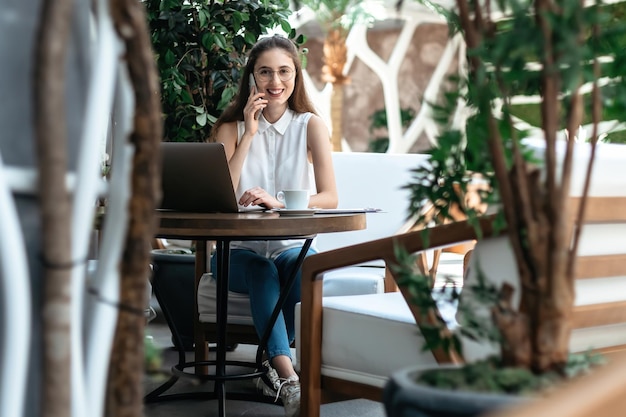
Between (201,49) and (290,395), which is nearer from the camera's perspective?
(290,395)

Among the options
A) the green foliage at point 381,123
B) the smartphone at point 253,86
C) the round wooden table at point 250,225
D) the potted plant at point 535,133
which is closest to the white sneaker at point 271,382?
the round wooden table at point 250,225

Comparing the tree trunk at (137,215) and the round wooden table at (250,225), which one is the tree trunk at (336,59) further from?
the tree trunk at (137,215)

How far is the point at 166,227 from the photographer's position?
2520 mm

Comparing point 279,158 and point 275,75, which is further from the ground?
point 275,75

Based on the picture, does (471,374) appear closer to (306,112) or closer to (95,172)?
(95,172)

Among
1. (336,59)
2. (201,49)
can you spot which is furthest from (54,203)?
(336,59)

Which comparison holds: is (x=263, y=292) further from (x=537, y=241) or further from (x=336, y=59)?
(x=336, y=59)

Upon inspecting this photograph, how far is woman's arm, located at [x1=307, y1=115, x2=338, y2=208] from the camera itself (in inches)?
128

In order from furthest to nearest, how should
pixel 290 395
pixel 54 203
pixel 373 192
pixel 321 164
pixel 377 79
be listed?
pixel 377 79 < pixel 373 192 < pixel 321 164 < pixel 290 395 < pixel 54 203

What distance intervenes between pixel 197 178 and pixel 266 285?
564 millimetres

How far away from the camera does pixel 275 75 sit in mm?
3342

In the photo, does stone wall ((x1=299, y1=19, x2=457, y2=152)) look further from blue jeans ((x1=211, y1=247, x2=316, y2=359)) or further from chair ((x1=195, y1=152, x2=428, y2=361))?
blue jeans ((x1=211, y1=247, x2=316, y2=359))

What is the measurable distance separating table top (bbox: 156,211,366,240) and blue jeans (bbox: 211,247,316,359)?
1.66 feet

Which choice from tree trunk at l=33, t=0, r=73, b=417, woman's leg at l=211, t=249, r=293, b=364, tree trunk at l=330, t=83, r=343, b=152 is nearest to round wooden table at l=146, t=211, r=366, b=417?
woman's leg at l=211, t=249, r=293, b=364
